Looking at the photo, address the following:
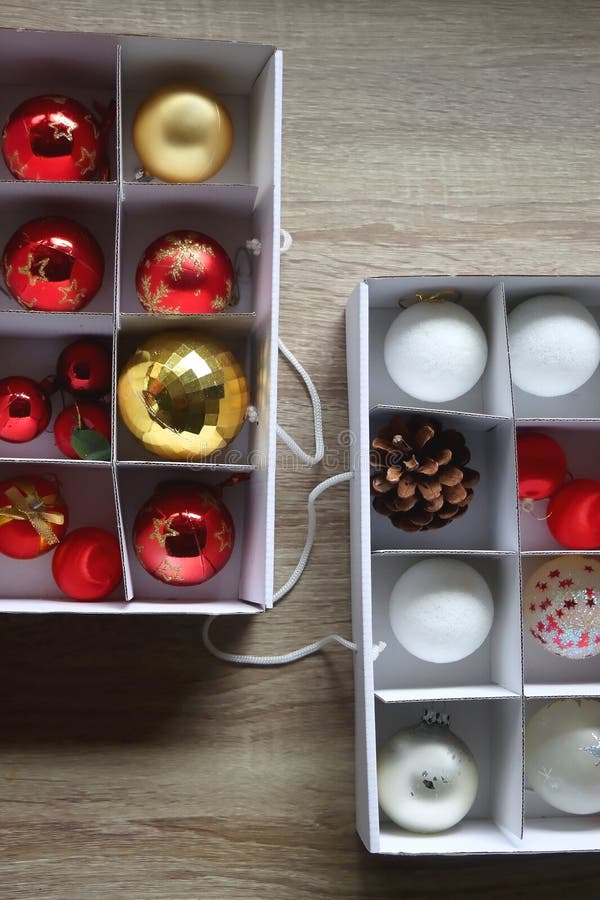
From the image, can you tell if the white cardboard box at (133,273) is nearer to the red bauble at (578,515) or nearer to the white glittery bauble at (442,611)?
the white glittery bauble at (442,611)

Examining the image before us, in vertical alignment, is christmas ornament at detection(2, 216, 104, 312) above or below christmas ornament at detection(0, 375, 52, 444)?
above

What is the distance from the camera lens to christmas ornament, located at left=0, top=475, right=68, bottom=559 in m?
1.02

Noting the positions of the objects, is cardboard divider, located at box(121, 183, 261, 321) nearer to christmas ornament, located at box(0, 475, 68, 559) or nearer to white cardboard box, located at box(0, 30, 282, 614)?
white cardboard box, located at box(0, 30, 282, 614)

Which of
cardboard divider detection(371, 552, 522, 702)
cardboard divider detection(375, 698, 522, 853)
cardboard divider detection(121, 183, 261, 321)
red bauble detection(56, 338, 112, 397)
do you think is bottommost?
cardboard divider detection(375, 698, 522, 853)

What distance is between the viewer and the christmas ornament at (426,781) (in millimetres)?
1036

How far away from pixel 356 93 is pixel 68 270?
50 centimetres

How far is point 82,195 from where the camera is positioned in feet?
3.41

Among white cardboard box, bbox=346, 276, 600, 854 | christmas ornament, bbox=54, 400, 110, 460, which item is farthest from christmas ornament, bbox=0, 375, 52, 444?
A: white cardboard box, bbox=346, 276, 600, 854

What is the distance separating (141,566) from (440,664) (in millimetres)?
436

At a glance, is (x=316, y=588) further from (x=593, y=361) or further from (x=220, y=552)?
(x=593, y=361)

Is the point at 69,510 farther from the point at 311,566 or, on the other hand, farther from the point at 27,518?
the point at 311,566

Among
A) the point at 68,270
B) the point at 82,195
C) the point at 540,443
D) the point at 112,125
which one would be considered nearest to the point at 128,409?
the point at 68,270

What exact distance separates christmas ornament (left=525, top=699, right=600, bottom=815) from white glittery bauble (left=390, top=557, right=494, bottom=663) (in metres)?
0.16

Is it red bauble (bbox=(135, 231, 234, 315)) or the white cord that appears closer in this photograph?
red bauble (bbox=(135, 231, 234, 315))
